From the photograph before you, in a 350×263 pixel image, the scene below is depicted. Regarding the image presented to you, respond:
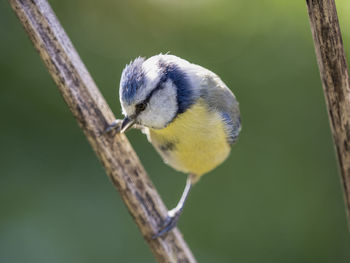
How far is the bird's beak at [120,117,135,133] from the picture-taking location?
1.12m

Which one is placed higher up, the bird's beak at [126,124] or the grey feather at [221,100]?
the bird's beak at [126,124]

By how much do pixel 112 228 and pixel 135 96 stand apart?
93cm

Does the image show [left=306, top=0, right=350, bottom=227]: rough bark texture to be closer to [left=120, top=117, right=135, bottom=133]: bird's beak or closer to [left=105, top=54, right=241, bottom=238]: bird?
[left=105, top=54, right=241, bottom=238]: bird

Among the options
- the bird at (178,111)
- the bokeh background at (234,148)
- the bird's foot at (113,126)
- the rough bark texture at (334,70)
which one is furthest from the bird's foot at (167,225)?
the bokeh background at (234,148)

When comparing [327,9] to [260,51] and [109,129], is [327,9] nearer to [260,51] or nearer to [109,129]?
[109,129]

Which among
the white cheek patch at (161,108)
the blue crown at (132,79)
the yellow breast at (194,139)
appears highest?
the blue crown at (132,79)

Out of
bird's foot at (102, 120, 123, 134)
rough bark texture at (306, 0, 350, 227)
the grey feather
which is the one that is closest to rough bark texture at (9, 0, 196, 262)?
bird's foot at (102, 120, 123, 134)

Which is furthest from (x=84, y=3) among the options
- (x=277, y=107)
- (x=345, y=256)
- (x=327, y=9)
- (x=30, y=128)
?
(x=345, y=256)

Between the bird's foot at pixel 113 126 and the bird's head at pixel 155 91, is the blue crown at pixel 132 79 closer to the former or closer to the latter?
the bird's head at pixel 155 91

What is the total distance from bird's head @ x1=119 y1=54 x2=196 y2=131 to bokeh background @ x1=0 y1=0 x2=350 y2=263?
754 millimetres

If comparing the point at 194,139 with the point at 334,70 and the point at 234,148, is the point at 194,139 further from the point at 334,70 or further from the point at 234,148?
the point at 234,148

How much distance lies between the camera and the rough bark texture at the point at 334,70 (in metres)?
0.88

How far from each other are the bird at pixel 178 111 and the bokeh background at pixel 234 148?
1.87ft

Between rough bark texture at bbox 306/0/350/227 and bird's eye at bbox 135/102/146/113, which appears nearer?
rough bark texture at bbox 306/0/350/227
